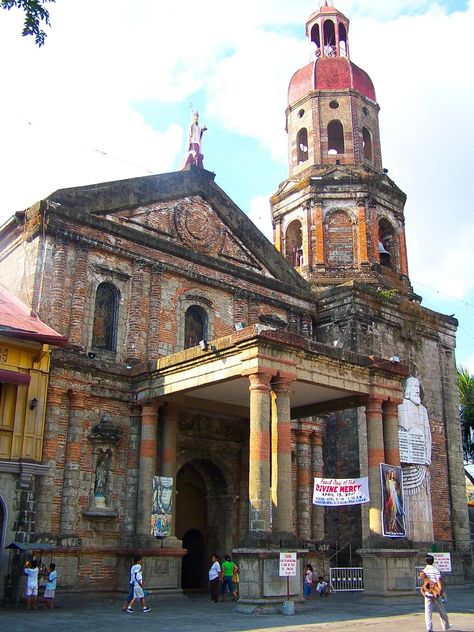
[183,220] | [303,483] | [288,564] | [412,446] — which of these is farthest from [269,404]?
[412,446]

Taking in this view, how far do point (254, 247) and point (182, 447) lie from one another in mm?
7996

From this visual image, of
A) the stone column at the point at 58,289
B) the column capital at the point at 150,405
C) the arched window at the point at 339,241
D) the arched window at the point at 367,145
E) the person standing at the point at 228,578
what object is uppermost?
the arched window at the point at 367,145

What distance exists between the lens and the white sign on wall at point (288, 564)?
1556 cm

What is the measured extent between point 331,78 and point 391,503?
1968 cm

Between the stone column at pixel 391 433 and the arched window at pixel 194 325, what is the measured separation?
6307 mm

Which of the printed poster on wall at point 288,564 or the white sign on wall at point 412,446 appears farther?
the white sign on wall at point 412,446

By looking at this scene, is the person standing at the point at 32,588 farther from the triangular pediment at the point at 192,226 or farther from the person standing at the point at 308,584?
the triangular pediment at the point at 192,226

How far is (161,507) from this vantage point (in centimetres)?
1934

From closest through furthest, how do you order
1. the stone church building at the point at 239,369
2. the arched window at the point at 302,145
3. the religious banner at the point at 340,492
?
the stone church building at the point at 239,369
the religious banner at the point at 340,492
the arched window at the point at 302,145

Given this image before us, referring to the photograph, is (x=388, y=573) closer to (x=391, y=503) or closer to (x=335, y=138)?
(x=391, y=503)

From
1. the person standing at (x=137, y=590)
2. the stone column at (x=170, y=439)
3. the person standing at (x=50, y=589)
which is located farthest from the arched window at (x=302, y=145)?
the person standing at (x=50, y=589)

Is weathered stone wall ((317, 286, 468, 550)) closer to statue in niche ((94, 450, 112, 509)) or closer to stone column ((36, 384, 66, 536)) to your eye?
statue in niche ((94, 450, 112, 509))

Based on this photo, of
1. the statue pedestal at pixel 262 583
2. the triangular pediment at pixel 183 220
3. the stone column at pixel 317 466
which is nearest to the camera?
the statue pedestal at pixel 262 583

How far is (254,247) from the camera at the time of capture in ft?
84.3
